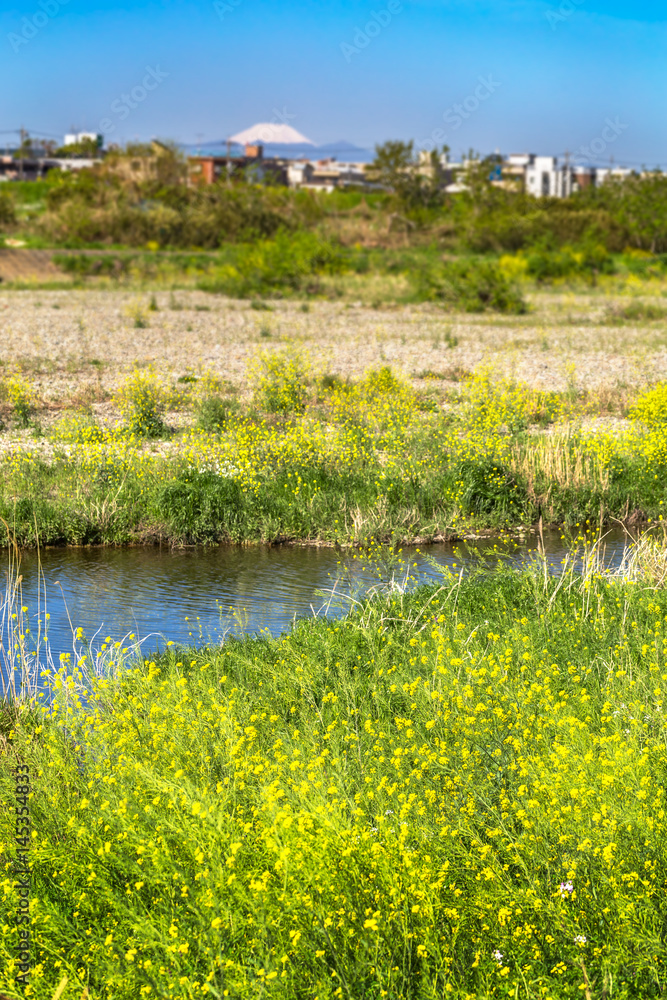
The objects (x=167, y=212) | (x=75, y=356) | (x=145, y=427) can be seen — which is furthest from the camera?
(x=167, y=212)

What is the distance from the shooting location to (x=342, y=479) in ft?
41.7

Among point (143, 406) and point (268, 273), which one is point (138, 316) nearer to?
point (268, 273)

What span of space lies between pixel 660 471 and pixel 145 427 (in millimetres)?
7143

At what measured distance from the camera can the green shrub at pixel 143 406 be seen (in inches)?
611

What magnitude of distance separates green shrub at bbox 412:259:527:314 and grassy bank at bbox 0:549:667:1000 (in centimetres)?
3010

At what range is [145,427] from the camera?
15141 millimetres

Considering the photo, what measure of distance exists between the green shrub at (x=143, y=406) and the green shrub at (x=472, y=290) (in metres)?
19.6

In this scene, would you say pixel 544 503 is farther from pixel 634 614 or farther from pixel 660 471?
pixel 634 614

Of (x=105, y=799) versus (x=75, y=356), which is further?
(x=75, y=356)

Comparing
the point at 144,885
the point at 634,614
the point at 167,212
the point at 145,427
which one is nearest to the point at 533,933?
the point at 144,885

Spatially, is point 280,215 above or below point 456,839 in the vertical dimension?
above

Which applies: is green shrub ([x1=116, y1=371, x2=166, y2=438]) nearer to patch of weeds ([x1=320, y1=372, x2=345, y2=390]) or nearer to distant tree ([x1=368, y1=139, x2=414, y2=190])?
patch of weeds ([x1=320, y1=372, x2=345, y2=390])

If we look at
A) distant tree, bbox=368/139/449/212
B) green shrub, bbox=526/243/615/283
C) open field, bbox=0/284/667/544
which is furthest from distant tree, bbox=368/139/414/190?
open field, bbox=0/284/667/544

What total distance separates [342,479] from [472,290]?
24374 mm
